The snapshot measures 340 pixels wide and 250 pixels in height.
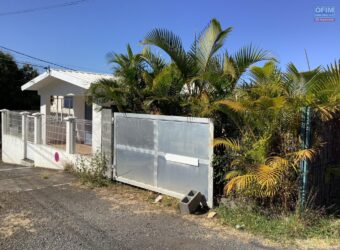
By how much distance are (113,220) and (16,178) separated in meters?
5.24

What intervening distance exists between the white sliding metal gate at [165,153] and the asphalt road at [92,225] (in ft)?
2.23

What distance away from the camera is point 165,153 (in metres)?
6.97

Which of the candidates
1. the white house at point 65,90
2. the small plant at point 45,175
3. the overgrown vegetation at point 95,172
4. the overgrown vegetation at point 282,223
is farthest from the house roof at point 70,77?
the overgrown vegetation at point 282,223

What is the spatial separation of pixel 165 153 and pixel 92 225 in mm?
2134

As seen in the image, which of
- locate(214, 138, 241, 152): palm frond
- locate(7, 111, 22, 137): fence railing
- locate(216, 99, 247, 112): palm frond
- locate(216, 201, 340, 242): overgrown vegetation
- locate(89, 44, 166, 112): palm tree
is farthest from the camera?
locate(7, 111, 22, 137): fence railing

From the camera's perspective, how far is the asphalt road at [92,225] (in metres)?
4.71

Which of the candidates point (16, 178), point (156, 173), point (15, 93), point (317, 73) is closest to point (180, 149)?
point (156, 173)

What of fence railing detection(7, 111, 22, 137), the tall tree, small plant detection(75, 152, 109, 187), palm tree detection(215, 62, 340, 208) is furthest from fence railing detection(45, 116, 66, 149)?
the tall tree

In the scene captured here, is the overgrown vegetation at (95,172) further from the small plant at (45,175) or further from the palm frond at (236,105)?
the palm frond at (236,105)

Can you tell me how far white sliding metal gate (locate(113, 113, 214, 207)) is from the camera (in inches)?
245

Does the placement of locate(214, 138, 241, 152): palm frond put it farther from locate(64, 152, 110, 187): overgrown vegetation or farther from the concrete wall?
the concrete wall

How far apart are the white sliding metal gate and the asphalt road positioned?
0.68 m

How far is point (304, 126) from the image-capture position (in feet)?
17.3

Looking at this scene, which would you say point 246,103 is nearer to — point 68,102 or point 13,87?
point 68,102
